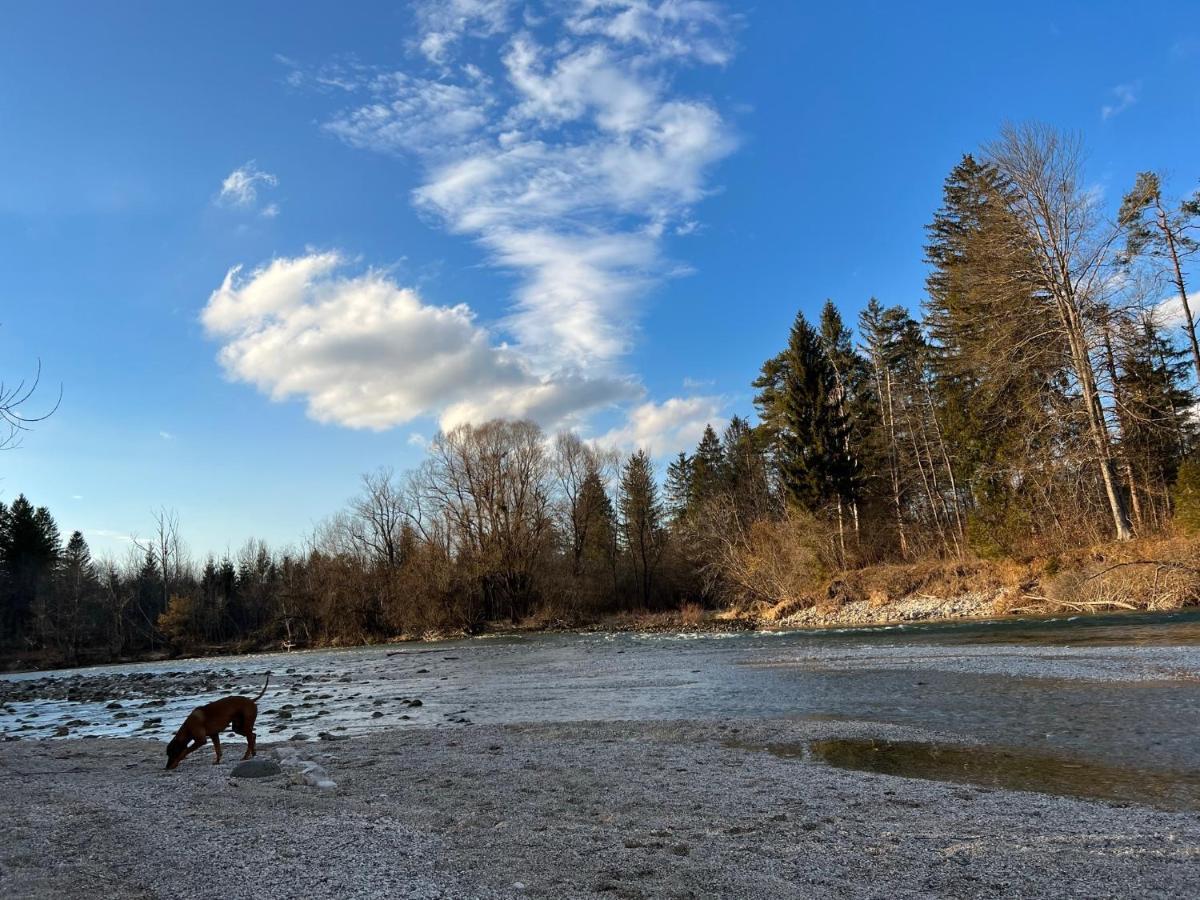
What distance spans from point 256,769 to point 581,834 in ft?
16.3

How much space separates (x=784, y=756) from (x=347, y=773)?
16.6 ft

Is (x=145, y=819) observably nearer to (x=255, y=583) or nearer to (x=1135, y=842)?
(x=1135, y=842)

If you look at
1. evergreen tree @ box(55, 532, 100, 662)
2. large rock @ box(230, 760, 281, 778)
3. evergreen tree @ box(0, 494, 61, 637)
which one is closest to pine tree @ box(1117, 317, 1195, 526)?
large rock @ box(230, 760, 281, 778)

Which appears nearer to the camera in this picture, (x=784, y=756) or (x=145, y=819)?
(x=145, y=819)

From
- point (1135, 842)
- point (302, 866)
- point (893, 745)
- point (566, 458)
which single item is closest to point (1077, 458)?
point (893, 745)

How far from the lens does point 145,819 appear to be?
247 inches

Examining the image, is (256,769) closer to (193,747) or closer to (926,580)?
(193,747)

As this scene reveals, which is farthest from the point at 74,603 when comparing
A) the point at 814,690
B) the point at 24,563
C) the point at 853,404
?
the point at 814,690

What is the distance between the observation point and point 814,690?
13688mm

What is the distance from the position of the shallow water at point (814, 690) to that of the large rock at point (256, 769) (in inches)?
152

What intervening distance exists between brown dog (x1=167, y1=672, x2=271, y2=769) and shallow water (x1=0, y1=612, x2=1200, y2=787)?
9.89ft

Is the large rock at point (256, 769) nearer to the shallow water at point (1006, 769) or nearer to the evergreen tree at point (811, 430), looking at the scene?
the shallow water at point (1006, 769)

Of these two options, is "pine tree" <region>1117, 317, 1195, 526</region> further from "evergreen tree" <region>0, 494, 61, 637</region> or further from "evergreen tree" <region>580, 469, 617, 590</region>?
"evergreen tree" <region>0, 494, 61, 637</region>

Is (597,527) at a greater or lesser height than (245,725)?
greater
